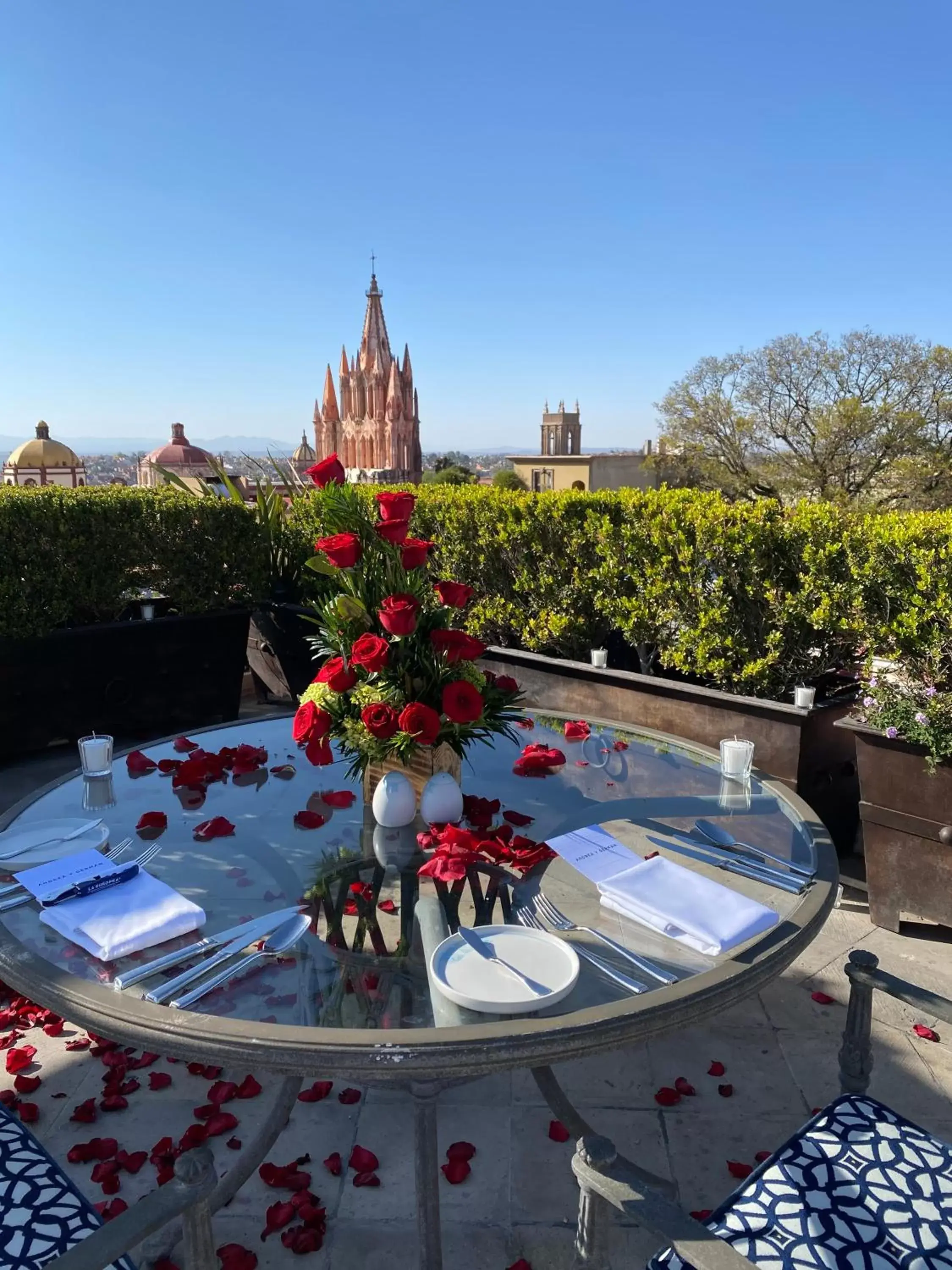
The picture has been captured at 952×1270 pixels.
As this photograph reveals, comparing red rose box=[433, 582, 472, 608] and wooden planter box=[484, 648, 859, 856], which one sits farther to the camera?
wooden planter box=[484, 648, 859, 856]

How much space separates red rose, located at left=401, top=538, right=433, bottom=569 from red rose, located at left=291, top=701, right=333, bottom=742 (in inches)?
15.7

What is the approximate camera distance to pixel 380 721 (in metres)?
1.78

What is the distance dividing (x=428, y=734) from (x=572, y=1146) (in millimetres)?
1156

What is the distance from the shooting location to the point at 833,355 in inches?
975

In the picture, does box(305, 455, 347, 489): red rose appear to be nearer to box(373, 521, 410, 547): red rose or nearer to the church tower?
box(373, 521, 410, 547): red rose

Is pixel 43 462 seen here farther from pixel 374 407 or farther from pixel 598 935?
pixel 374 407

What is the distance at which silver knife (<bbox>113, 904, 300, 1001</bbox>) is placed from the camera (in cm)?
137

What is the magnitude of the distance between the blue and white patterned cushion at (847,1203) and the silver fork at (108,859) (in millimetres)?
1248

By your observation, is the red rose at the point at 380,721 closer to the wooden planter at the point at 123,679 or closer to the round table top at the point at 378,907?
the round table top at the point at 378,907

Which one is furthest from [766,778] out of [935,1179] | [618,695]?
[618,695]

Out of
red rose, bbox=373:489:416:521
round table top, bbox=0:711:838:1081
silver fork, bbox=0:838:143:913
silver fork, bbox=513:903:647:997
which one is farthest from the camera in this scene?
red rose, bbox=373:489:416:521

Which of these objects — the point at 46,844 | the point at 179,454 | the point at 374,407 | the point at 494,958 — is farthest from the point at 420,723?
the point at 374,407

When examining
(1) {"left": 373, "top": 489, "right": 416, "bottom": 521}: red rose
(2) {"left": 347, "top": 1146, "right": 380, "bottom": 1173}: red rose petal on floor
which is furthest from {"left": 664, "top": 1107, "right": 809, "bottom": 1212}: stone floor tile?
(1) {"left": 373, "top": 489, "right": 416, "bottom": 521}: red rose

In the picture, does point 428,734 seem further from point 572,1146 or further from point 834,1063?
point 834,1063
